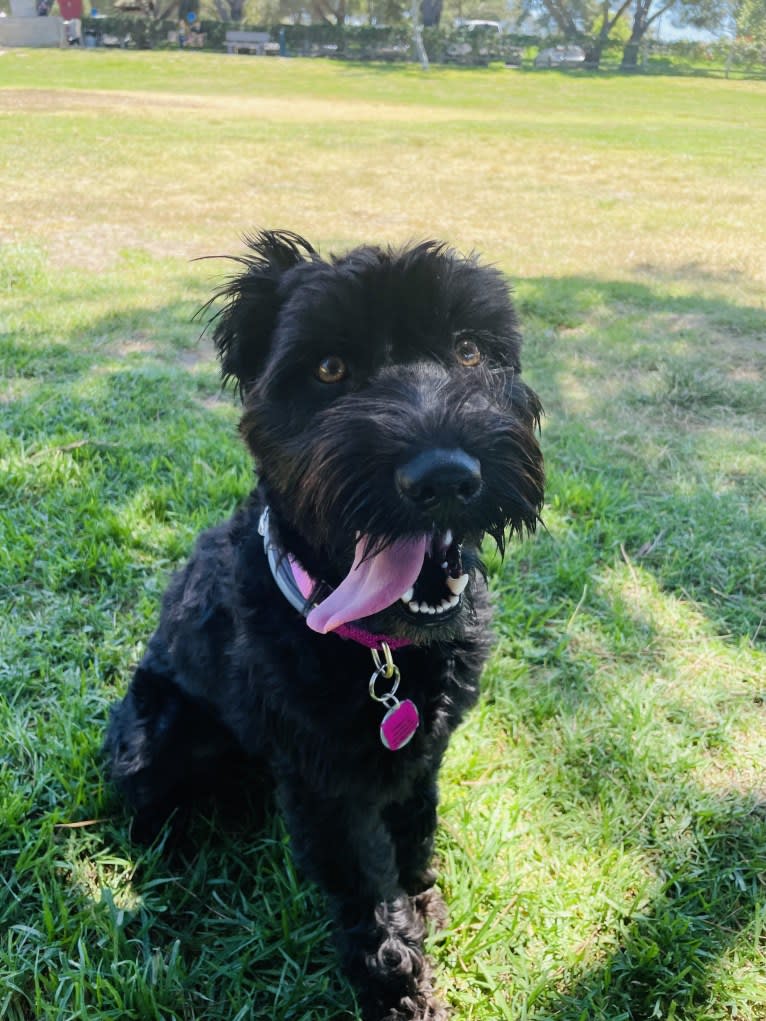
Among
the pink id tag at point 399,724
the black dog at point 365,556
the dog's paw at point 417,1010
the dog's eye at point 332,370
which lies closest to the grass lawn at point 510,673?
the dog's paw at point 417,1010

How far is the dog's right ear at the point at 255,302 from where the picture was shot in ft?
6.70

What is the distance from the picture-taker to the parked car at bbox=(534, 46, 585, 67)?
160ft

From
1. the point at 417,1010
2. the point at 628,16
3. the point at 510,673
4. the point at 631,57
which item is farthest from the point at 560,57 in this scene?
the point at 417,1010

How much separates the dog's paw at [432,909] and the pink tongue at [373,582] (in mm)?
1072

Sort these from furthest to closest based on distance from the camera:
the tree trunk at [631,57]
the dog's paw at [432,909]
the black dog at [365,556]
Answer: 1. the tree trunk at [631,57]
2. the dog's paw at [432,909]
3. the black dog at [365,556]

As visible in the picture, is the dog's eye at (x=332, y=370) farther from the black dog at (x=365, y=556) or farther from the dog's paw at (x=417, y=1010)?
the dog's paw at (x=417, y=1010)

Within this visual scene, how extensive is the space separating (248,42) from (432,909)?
53.9 metres

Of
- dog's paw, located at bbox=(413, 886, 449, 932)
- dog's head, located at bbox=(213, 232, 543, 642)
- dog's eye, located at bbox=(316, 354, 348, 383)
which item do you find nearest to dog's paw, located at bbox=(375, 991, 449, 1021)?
dog's paw, located at bbox=(413, 886, 449, 932)

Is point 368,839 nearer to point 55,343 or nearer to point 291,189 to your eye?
point 55,343

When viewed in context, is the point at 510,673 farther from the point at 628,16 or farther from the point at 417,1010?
the point at 628,16

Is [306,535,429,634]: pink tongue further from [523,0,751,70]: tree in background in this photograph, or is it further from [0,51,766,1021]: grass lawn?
[523,0,751,70]: tree in background

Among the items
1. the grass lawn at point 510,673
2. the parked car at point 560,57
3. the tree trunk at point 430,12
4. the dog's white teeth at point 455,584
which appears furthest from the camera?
the tree trunk at point 430,12

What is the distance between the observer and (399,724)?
1.82 m

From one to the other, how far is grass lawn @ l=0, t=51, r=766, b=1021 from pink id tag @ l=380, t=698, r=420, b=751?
0.69 metres
